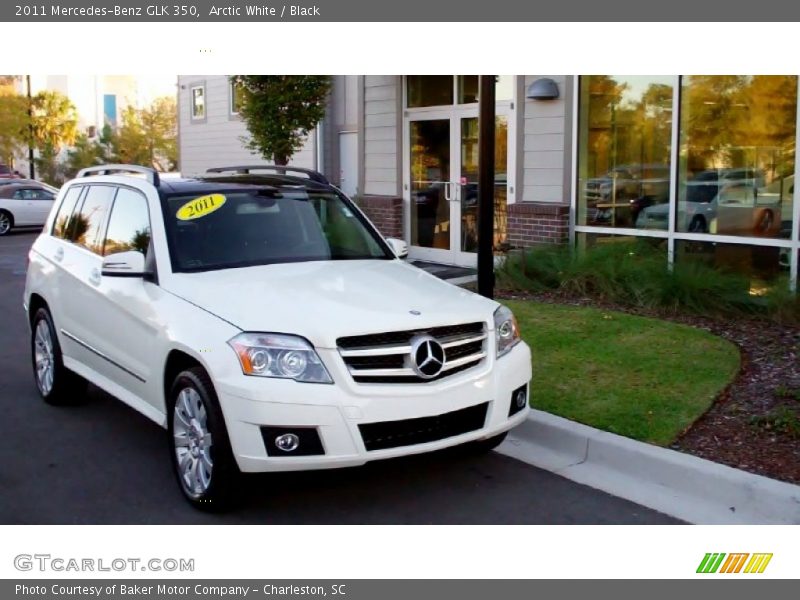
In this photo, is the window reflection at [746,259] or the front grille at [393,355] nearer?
the front grille at [393,355]

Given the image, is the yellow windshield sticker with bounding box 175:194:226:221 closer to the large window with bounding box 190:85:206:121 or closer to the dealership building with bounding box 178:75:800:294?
the dealership building with bounding box 178:75:800:294

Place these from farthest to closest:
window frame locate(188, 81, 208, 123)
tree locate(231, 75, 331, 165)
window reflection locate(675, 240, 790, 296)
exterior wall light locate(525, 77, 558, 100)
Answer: window frame locate(188, 81, 208, 123), tree locate(231, 75, 331, 165), exterior wall light locate(525, 77, 558, 100), window reflection locate(675, 240, 790, 296)

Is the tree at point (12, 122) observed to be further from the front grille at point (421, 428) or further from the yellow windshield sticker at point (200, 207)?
the front grille at point (421, 428)

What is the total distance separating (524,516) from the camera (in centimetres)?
491

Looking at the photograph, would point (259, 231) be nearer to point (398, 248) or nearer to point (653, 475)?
point (398, 248)

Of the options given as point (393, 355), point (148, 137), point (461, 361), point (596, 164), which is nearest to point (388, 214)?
point (596, 164)

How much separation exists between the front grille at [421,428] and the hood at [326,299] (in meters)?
0.48

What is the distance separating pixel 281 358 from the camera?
4.52 meters

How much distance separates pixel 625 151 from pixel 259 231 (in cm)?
671

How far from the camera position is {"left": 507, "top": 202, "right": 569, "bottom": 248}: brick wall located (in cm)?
1184

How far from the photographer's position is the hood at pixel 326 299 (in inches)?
182

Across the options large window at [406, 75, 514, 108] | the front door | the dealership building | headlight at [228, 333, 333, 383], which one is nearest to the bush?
the dealership building

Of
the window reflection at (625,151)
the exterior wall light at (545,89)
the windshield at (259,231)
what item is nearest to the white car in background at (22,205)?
the exterior wall light at (545,89)

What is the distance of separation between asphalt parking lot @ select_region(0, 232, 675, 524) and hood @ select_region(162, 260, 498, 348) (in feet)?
2.57
